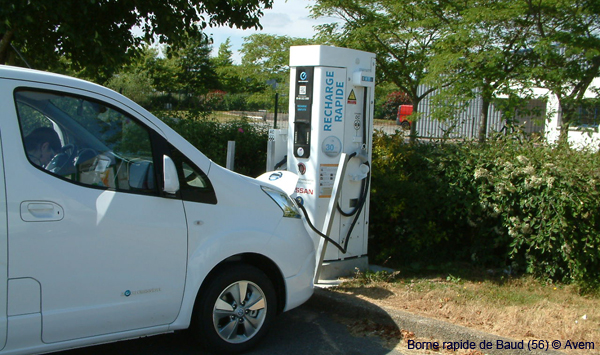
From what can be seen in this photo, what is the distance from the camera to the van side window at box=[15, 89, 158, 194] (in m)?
3.49

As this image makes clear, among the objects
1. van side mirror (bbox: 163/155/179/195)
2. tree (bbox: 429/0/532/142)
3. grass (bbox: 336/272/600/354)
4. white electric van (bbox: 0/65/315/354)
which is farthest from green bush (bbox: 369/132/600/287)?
van side mirror (bbox: 163/155/179/195)

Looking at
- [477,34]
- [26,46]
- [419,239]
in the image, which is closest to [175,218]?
[419,239]

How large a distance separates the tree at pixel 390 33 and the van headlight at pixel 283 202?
596 cm

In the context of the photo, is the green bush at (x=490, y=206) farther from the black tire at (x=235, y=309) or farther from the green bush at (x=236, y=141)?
the black tire at (x=235, y=309)

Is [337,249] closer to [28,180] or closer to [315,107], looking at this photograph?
[315,107]

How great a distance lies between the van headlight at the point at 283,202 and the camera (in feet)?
14.9

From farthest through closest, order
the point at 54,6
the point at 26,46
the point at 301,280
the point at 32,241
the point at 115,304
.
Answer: the point at 26,46 < the point at 54,6 < the point at 301,280 < the point at 115,304 < the point at 32,241

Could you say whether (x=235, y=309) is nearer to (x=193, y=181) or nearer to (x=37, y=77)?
(x=193, y=181)

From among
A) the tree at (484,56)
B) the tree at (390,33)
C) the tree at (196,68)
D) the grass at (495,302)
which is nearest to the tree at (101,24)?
the tree at (390,33)

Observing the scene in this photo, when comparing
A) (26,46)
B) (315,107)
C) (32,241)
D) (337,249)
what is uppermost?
(26,46)

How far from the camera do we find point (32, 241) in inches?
131

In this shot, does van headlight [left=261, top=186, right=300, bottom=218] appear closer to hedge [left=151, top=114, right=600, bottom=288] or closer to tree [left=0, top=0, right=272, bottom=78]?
hedge [left=151, top=114, right=600, bottom=288]

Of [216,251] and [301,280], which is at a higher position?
[216,251]

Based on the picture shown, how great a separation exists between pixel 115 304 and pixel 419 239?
13.4ft
